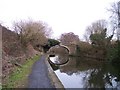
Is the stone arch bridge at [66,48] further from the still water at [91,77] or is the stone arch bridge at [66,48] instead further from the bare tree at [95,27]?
the still water at [91,77]

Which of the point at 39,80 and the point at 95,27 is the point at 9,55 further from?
the point at 95,27

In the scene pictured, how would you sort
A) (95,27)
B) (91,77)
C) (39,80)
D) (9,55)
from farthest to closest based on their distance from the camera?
(95,27) → (9,55) → (91,77) → (39,80)

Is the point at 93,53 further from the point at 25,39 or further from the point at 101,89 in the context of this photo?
the point at 101,89

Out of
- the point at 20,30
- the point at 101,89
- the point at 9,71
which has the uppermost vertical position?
the point at 20,30

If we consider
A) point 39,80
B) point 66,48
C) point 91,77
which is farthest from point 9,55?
point 66,48

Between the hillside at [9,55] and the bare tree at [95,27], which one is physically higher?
the bare tree at [95,27]

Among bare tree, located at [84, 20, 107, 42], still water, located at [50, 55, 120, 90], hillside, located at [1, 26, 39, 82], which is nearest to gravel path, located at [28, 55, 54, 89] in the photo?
still water, located at [50, 55, 120, 90]

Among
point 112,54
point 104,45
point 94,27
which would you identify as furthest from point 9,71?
point 94,27

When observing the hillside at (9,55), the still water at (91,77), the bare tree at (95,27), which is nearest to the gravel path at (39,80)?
the still water at (91,77)

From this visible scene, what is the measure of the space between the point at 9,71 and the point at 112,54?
2142cm

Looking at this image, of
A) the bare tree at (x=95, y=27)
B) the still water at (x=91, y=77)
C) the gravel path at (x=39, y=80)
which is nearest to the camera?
the gravel path at (x=39, y=80)

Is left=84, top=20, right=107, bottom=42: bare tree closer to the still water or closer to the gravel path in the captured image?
the still water

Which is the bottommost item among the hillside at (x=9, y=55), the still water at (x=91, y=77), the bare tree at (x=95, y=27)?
the still water at (x=91, y=77)

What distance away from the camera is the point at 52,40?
3135 inches
